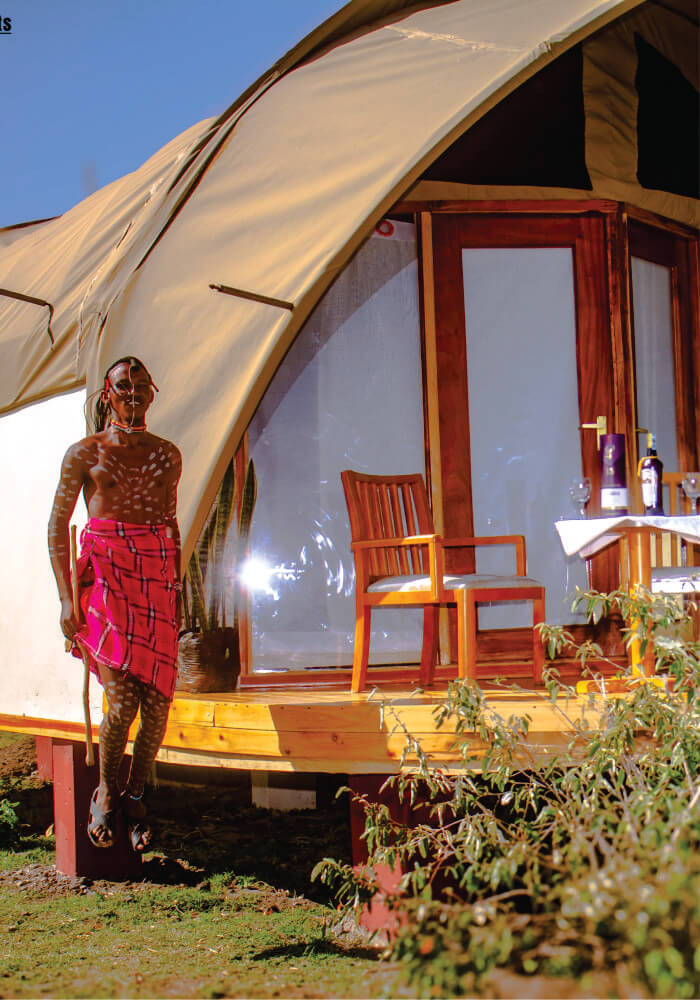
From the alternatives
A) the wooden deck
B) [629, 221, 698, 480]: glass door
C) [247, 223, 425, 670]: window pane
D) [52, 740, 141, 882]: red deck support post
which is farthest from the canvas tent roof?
[629, 221, 698, 480]: glass door

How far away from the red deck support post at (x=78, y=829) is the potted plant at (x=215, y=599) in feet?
2.49

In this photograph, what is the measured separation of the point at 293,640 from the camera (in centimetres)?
476

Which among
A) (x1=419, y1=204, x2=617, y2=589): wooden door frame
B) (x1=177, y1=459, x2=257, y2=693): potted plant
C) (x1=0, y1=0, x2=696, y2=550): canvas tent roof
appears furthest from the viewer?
(x1=419, y1=204, x2=617, y2=589): wooden door frame

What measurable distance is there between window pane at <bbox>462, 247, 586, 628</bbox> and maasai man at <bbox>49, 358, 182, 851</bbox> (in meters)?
2.09

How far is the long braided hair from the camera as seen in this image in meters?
3.36

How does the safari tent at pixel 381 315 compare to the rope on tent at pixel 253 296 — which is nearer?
the rope on tent at pixel 253 296

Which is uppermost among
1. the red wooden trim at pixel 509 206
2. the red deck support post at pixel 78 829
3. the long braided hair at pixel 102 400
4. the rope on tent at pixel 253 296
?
the red wooden trim at pixel 509 206

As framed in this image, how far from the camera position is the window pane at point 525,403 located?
4992mm

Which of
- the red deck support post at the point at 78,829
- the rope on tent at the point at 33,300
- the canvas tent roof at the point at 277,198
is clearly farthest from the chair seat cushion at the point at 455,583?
the rope on tent at the point at 33,300

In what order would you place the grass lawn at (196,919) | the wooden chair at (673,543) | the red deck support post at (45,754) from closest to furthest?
the grass lawn at (196,919), the wooden chair at (673,543), the red deck support post at (45,754)

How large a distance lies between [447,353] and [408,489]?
2.82 feet

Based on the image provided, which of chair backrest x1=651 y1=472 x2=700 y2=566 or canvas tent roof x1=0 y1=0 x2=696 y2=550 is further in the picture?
chair backrest x1=651 y1=472 x2=700 y2=566

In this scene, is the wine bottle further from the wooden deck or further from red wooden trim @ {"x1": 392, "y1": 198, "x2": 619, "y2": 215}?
red wooden trim @ {"x1": 392, "y1": 198, "x2": 619, "y2": 215}

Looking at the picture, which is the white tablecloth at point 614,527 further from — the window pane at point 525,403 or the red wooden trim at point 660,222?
the red wooden trim at point 660,222
